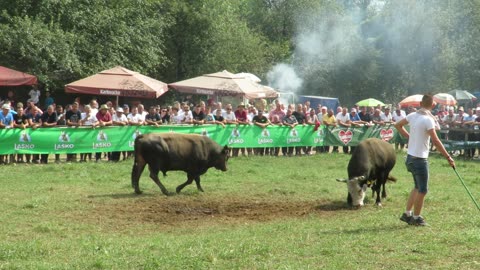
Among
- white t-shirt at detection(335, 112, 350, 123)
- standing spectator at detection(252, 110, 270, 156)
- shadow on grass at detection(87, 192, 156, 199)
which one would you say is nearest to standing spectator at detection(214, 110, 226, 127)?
standing spectator at detection(252, 110, 270, 156)

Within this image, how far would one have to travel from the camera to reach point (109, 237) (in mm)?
10164

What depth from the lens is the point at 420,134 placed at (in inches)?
415

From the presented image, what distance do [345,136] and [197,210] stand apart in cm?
1364

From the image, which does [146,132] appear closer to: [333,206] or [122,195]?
[122,195]

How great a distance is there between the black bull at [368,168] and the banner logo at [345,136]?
10970 mm

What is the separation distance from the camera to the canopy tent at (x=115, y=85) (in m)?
22.6

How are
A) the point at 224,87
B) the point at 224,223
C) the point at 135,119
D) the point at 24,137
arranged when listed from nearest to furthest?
the point at 224,223, the point at 24,137, the point at 135,119, the point at 224,87

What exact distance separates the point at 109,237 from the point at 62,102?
2376 cm

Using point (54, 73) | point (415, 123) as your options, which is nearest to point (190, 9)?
point (54, 73)

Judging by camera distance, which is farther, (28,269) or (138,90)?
(138,90)

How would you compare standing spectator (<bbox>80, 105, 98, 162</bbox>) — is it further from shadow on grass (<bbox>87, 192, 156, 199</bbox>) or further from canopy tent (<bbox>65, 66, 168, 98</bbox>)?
shadow on grass (<bbox>87, 192, 156, 199</bbox>)

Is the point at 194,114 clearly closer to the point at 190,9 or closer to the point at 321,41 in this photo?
the point at 190,9

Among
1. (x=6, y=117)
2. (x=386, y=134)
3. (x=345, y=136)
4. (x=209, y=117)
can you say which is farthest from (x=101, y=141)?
(x=386, y=134)

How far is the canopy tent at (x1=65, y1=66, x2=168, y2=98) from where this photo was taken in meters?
22.6
